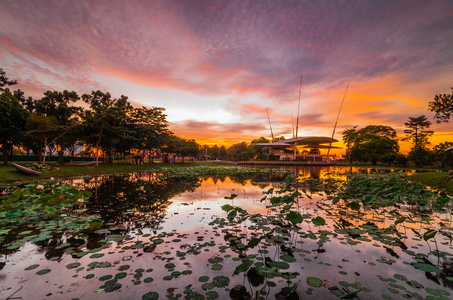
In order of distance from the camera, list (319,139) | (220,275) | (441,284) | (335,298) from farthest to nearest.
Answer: (319,139) → (220,275) → (441,284) → (335,298)

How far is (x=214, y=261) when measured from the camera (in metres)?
3.62

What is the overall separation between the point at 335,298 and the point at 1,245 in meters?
6.89

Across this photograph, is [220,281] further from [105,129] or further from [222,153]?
[222,153]

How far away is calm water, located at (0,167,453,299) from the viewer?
281 centimetres

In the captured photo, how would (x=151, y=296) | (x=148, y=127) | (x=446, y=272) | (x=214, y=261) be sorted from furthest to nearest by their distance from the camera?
(x=148, y=127), (x=214, y=261), (x=446, y=272), (x=151, y=296)

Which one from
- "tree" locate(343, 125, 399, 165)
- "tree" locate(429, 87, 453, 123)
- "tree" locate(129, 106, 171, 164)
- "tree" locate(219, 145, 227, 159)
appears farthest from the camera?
"tree" locate(219, 145, 227, 159)

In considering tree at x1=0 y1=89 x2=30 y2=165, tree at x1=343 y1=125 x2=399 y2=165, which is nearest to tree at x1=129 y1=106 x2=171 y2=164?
tree at x1=0 y1=89 x2=30 y2=165

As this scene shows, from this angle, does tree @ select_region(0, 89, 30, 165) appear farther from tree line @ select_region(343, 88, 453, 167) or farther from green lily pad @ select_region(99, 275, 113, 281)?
tree line @ select_region(343, 88, 453, 167)

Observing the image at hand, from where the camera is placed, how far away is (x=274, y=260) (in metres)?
3.68

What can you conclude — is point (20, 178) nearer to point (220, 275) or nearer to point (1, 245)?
point (1, 245)

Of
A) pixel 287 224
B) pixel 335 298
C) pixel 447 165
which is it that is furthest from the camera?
pixel 447 165

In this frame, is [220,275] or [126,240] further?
[126,240]

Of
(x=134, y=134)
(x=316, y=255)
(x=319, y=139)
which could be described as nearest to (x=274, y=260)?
(x=316, y=255)

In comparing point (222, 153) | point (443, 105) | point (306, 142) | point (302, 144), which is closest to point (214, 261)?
point (443, 105)
